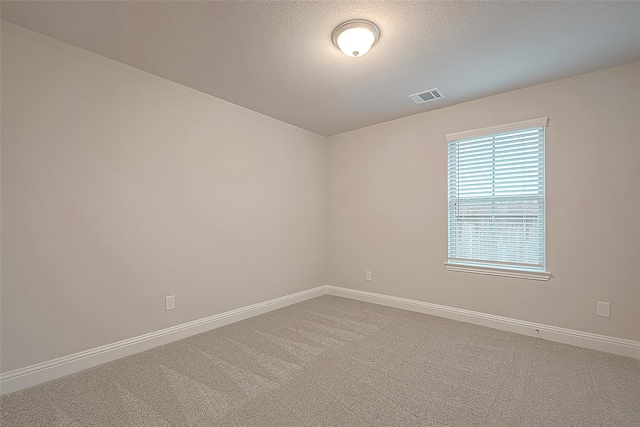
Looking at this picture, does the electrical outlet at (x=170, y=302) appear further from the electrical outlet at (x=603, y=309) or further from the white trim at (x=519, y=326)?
the electrical outlet at (x=603, y=309)

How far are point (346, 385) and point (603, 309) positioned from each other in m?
2.41

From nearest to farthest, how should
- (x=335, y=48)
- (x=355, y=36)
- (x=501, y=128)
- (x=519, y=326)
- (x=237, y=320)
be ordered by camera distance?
(x=355, y=36), (x=335, y=48), (x=519, y=326), (x=501, y=128), (x=237, y=320)

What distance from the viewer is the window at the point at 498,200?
118 inches

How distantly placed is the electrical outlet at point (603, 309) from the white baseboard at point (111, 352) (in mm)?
3363

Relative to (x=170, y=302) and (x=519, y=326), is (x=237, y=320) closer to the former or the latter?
(x=170, y=302)

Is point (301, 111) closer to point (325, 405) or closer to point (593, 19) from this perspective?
point (593, 19)

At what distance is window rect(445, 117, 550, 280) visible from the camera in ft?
9.81

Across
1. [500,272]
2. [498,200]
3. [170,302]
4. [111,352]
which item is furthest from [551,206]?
[111,352]

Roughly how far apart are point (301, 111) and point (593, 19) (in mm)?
2648

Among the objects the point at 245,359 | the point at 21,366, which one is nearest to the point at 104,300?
the point at 21,366

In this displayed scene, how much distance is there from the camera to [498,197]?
3215 mm

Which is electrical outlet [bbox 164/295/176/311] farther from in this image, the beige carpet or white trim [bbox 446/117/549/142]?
white trim [bbox 446/117/549/142]

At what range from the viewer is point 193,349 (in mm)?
2672

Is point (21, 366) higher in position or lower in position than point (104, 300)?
lower
